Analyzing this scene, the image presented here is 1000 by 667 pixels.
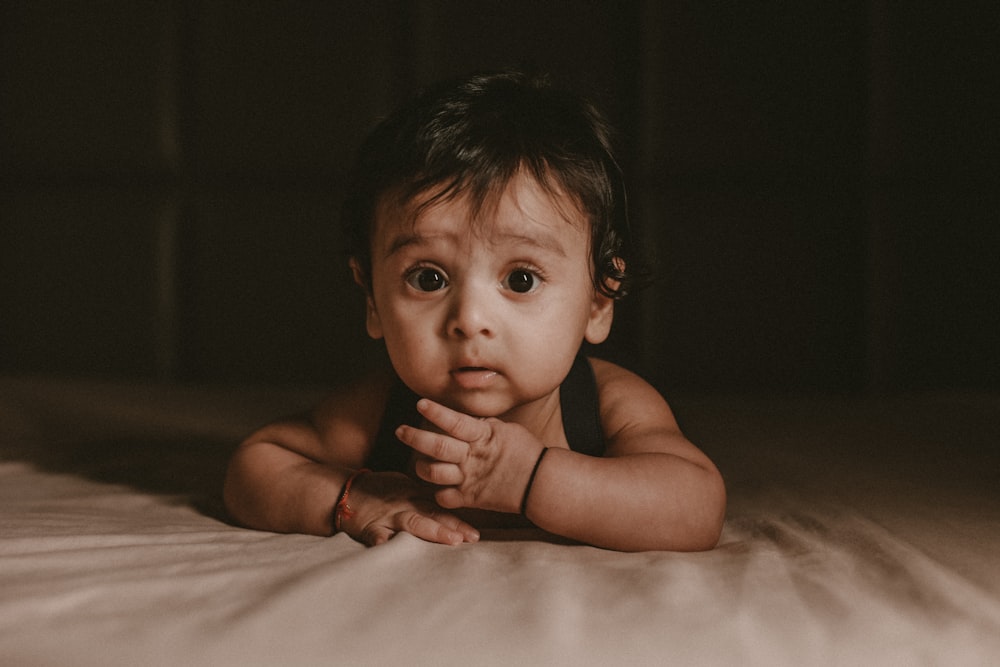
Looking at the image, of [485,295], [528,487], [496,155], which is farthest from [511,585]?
[496,155]

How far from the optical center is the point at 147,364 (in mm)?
1431

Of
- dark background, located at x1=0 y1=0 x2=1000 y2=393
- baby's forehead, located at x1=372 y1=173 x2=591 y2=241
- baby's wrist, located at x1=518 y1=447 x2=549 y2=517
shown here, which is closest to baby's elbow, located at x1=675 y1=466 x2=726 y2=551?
baby's wrist, located at x1=518 y1=447 x2=549 y2=517

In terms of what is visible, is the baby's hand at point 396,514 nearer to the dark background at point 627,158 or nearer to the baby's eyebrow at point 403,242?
the baby's eyebrow at point 403,242

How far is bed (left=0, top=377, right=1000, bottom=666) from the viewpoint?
419mm

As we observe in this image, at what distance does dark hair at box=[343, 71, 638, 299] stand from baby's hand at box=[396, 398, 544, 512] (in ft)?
0.57

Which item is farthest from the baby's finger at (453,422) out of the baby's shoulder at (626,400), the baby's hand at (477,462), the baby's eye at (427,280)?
the baby's shoulder at (626,400)

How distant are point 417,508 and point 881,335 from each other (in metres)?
0.99

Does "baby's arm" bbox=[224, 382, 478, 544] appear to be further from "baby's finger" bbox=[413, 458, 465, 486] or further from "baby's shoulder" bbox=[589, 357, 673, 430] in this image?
"baby's shoulder" bbox=[589, 357, 673, 430]

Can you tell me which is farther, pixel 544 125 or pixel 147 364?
pixel 147 364

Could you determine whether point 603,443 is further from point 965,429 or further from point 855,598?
point 965,429

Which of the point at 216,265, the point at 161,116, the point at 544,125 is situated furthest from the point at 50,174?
the point at 544,125

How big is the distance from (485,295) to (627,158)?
70 cm

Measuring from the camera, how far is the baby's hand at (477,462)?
1.91 feet

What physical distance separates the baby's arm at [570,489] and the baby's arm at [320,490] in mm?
36
